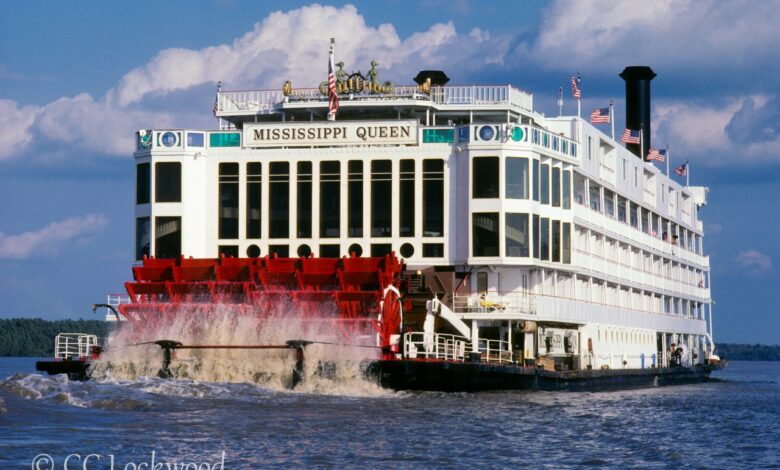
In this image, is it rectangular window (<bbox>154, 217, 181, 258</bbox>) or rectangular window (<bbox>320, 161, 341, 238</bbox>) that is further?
rectangular window (<bbox>154, 217, 181, 258</bbox>)

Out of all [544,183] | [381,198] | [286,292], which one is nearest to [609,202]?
Result: [544,183]

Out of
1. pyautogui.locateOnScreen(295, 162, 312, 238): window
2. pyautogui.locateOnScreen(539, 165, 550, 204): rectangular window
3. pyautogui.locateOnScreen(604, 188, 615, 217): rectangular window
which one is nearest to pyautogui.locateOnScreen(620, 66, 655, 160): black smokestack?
pyautogui.locateOnScreen(604, 188, 615, 217): rectangular window

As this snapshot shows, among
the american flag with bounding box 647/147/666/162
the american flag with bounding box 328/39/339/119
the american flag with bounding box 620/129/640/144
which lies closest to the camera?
the american flag with bounding box 328/39/339/119

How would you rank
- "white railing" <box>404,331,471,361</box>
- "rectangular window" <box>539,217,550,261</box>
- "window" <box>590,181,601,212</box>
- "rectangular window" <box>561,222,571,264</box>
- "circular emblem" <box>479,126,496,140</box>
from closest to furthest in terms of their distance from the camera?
"white railing" <box>404,331,471,361</box> < "circular emblem" <box>479,126,496,140</box> < "rectangular window" <box>539,217,550,261</box> < "rectangular window" <box>561,222,571,264</box> < "window" <box>590,181,601,212</box>

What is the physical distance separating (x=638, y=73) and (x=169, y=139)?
27538 mm

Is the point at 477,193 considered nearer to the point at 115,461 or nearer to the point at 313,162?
the point at 313,162

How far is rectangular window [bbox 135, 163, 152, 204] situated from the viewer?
3668 centimetres

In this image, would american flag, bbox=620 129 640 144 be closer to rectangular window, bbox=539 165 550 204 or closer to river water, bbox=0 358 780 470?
→ rectangular window, bbox=539 165 550 204

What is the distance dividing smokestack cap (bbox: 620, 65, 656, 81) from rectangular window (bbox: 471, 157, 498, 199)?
2517 cm

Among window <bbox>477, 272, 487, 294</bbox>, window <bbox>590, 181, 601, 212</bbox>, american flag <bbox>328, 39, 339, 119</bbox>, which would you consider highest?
american flag <bbox>328, 39, 339, 119</bbox>

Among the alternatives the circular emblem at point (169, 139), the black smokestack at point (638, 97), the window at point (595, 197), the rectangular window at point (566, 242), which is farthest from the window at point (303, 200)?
the black smokestack at point (638, 97)

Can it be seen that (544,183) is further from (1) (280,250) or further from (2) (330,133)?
(1) (280,250)

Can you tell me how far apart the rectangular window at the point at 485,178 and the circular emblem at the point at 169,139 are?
26.3 ft

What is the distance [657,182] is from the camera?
173 feet
